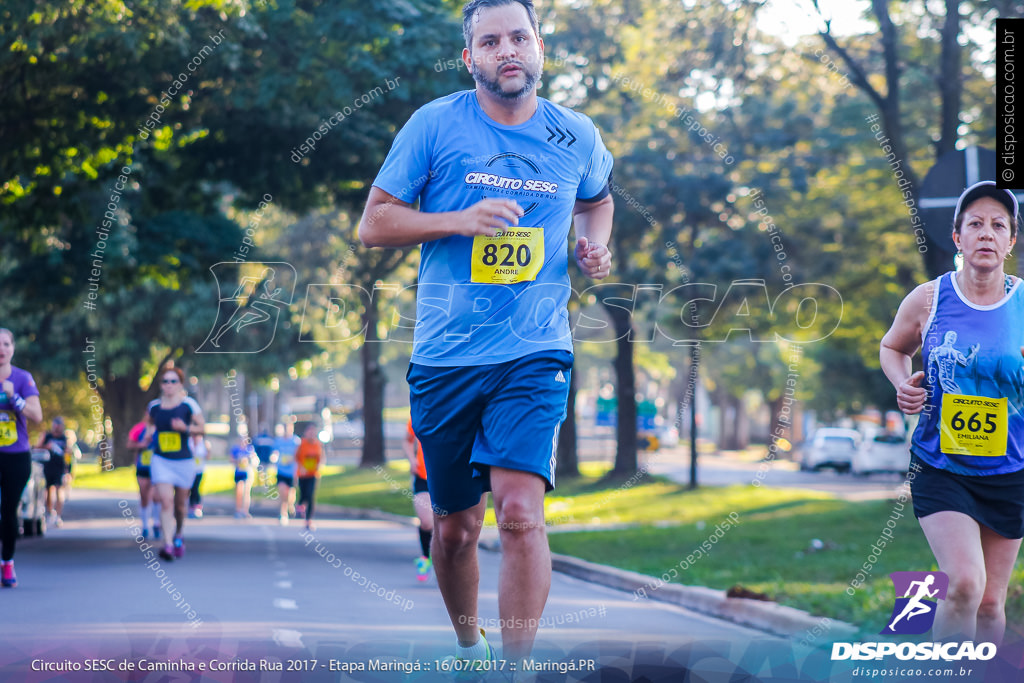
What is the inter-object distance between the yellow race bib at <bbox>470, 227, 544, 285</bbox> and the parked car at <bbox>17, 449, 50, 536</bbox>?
1344 cm

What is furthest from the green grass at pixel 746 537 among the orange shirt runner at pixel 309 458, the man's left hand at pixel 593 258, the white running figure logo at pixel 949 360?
the man's left hand at pixel 593 258

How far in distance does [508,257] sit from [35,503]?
14.4 meters

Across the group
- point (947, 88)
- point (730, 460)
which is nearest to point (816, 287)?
point (947, 88)

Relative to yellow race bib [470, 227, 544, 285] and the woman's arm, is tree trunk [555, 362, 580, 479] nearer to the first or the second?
the woman's arm

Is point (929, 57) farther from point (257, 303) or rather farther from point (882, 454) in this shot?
point (882, 454)

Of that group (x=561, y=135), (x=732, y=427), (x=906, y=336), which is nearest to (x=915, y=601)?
(x=906, y=336)

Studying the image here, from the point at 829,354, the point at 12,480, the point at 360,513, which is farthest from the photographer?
the point at 829,354

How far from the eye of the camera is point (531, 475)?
13.6ft

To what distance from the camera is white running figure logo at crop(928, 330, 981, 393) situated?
4.88m

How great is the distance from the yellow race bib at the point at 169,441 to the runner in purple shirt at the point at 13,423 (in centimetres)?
308

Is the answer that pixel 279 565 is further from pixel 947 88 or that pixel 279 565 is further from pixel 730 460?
pixel 730 460

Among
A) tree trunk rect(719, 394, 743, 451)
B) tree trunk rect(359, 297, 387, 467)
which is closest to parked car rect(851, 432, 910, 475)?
tree trunk rect(359, 297, 387, 467)

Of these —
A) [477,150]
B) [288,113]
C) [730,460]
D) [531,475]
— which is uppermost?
[288,113]

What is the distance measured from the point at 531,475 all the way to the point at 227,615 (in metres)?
4.67
